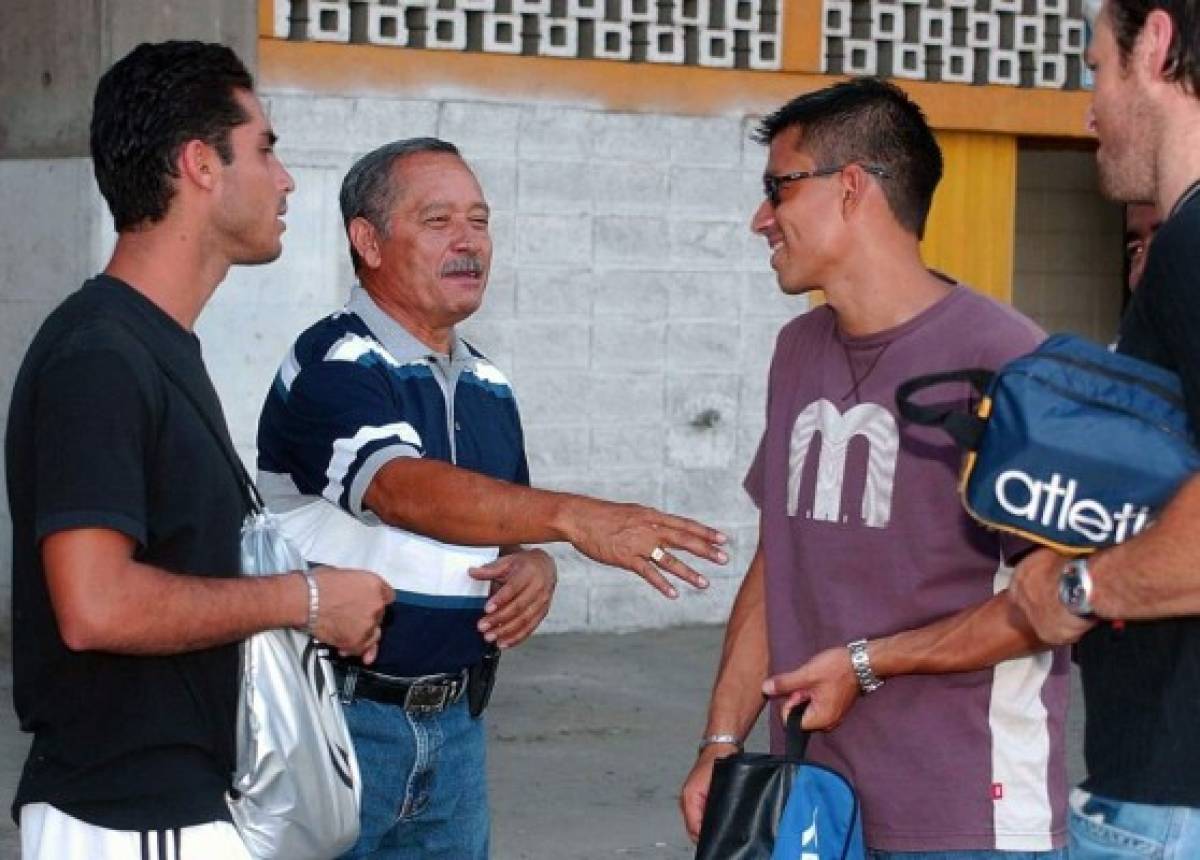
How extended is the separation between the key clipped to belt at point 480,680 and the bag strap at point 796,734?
100cm

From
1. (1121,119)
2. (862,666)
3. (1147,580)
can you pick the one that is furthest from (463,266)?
(1147,580)

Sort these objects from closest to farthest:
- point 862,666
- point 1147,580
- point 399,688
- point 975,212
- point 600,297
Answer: point 1147,580, point 862,666, point 399,688, point 600,297, point 975,212

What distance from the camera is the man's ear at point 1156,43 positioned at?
305cm

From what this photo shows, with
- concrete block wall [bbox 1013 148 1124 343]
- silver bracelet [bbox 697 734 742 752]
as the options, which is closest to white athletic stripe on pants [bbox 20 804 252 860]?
silver bracelet [bbox 697 734 742 752]

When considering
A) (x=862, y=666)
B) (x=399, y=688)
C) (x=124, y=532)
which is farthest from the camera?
(x=399, y=688)

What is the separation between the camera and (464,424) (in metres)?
4.64

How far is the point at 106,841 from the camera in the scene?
3.43 meters

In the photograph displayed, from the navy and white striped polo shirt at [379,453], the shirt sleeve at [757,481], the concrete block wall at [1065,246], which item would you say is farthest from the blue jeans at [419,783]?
the concrete block wall at [1065,246]

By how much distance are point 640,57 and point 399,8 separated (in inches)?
45.7

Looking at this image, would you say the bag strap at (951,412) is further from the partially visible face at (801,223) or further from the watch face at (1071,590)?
the partially visible face at (801,223)

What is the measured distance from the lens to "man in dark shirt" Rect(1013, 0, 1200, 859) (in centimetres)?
295

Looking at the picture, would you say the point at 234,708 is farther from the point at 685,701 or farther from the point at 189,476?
the point at 685,701

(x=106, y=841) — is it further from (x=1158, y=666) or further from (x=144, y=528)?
(x=1158, y=666)

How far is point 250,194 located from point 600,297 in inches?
249
